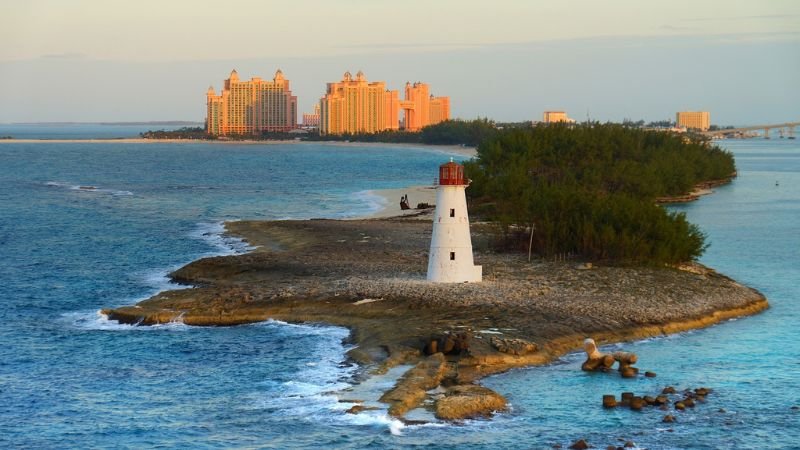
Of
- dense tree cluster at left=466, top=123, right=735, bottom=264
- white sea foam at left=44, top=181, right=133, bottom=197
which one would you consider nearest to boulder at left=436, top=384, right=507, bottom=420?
dense tree cluster at left=466, top=123, right=735, bottom=264

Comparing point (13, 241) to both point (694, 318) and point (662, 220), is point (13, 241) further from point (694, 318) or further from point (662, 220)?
point (694, 318)

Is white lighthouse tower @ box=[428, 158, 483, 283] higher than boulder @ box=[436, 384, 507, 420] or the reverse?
higher

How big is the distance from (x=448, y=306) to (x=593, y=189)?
39.0 meters

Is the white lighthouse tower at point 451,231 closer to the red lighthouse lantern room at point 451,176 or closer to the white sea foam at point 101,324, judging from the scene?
the red lighthouse lantern room at point 451,176

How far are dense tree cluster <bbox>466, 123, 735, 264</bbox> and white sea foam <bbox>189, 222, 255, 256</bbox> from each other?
12.0 m

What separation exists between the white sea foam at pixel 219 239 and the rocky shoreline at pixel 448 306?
5321 millimetres

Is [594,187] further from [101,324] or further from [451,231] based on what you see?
[101,324]

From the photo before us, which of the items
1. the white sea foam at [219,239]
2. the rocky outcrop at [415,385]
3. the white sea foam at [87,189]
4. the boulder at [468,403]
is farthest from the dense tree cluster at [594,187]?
the white sea foam at [87,189]

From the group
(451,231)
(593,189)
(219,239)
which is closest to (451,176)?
(451,231)

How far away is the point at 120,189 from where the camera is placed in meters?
107

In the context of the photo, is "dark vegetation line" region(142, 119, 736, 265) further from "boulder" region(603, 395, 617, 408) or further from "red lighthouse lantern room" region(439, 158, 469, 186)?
"boulder" region(603, 395, 617, 408)

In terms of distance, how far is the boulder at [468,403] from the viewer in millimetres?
26188

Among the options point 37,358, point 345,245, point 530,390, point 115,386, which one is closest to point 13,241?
point 345,245

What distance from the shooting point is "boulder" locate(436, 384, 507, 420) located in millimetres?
26188
